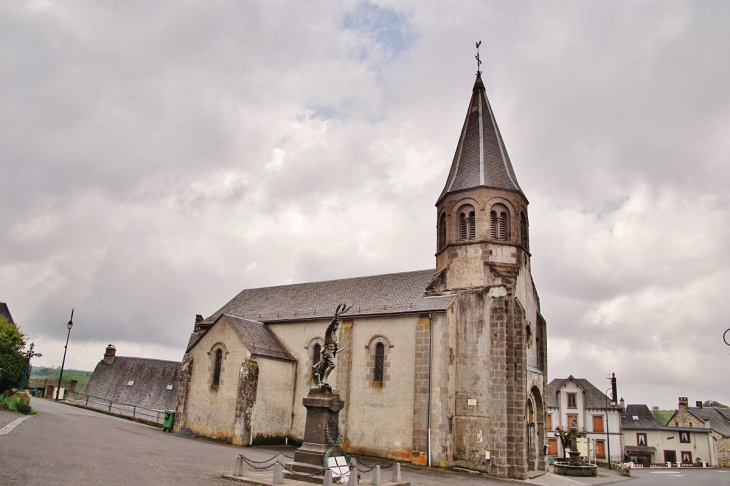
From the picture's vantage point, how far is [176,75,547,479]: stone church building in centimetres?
2266

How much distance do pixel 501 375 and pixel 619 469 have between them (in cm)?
1936

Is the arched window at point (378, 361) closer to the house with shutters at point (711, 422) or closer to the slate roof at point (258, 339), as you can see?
the slate roof at point (258, 339)

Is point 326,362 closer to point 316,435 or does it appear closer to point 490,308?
point 316,435

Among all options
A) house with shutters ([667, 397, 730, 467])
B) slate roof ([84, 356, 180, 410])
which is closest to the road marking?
slate roof ([84, 356, 180, 410])

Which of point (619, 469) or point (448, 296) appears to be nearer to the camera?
point (448, 296)

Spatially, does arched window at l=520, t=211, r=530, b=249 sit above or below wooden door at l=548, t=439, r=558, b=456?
above

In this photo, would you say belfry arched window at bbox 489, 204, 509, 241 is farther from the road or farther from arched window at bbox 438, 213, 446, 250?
the road

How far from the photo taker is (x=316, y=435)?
626 inches

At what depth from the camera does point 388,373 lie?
2488 cm

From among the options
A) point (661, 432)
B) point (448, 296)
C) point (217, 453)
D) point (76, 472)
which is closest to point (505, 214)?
point (448, 296)

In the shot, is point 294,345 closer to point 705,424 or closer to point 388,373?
point 388,373

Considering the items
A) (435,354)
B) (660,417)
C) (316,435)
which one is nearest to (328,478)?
(316,435)

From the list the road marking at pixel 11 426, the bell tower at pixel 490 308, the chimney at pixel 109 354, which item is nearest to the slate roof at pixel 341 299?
the bell tower at pixel 490 308

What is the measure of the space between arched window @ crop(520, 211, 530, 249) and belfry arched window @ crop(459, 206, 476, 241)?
267cm
